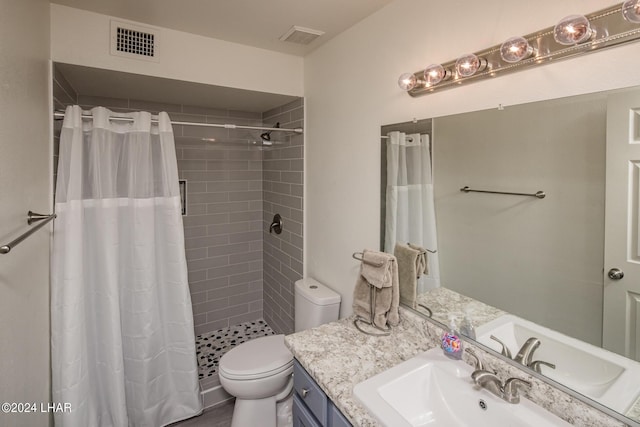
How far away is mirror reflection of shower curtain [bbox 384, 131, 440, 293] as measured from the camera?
58.2 inches

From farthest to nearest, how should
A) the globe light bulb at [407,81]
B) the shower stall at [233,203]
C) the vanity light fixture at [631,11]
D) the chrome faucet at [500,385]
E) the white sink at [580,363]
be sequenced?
the shower stall at [233,203] → the globe light bulb at [407,81] → the chrome faucet at [500,385] → the white sink at [580,363] → the vanity light fixture at [631,11]

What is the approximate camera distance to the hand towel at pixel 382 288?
1.54 metres

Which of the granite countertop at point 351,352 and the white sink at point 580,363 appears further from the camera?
the granite countertop at point 351,352

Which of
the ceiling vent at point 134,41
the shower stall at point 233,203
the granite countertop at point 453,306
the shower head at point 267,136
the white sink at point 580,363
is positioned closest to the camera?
the white sink at point 580,363

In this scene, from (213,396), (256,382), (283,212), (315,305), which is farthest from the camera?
(283,212)

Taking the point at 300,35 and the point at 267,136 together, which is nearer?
the point at 300,35

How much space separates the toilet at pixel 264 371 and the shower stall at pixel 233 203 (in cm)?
50

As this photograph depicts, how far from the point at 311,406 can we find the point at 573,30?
1548 mm

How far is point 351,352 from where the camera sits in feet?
4.49

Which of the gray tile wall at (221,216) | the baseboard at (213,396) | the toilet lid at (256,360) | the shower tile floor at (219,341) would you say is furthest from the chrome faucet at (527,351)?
the gray tile wall at (221,216)

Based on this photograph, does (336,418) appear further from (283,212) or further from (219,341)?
(219,341)

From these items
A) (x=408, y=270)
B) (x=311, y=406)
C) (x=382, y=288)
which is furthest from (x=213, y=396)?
(x=408, y=270)

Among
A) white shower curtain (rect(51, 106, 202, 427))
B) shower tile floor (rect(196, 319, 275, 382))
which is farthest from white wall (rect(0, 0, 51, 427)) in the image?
shower tile floor (rect(196, 319, 275, 382))

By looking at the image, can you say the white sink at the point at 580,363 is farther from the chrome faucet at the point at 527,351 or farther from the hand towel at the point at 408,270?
the hand towel at the point at 408,270
